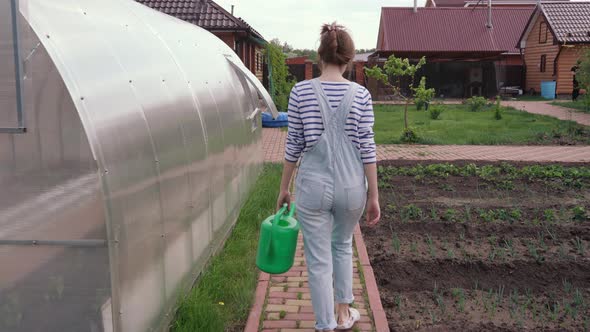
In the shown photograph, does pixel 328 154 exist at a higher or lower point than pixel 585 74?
lower

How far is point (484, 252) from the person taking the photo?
19.3 feet

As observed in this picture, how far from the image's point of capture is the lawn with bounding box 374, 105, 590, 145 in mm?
14703

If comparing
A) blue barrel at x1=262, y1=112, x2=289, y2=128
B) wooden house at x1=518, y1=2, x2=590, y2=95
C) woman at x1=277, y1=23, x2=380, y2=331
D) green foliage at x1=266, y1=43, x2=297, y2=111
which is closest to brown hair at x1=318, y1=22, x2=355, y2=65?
woman at x1=277, y1=23, x2=380, y2=331

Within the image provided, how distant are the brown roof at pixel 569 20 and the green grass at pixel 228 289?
30.3 meters

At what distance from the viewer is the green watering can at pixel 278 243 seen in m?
3.77

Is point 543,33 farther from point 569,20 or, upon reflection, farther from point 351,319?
point 351,319

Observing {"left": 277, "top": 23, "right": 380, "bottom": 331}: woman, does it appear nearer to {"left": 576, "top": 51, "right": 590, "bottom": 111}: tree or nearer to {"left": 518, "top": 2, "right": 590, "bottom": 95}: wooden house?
{"left": 576, "top": 51, "right": 590, "bottom": 111}: tree

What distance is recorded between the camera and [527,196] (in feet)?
27.2

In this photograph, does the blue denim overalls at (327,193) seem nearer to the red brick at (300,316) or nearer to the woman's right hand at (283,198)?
the woman's right hand at (283,198)

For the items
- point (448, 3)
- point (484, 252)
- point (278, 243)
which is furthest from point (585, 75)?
point (448, 3)

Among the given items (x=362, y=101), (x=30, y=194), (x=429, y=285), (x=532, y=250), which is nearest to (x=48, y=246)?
(x=30, y=194)

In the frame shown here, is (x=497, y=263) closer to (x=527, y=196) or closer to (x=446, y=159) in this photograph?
(x=527, y=196)

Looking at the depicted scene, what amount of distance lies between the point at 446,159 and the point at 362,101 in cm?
848

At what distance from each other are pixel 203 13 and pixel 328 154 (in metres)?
18.9
